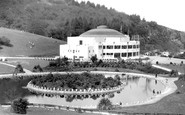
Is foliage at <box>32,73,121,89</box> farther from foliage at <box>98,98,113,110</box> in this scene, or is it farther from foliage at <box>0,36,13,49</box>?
foliage at <box>0,36,13,49</box>

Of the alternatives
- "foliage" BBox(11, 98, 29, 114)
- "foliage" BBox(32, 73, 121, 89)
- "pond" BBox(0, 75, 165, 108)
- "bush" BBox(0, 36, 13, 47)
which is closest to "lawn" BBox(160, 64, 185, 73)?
"pond" BBox(0, 75, 165, 108)

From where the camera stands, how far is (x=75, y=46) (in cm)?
10006

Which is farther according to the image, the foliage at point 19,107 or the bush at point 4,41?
the bush at point 4,41

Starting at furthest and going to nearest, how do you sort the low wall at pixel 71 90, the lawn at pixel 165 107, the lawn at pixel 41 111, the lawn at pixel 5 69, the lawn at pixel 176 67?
1. the lawn at pixel 176 67
2. the lawn at pixel 5 69
3. the low wall at pixel 71 90
4. the lawn at pixel 165 107
5. the lawn at pixel 41 111

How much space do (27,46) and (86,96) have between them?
65.6 metres

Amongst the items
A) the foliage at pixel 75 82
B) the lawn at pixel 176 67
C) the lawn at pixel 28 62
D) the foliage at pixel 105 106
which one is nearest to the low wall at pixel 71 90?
the foliage at pixel 75 82

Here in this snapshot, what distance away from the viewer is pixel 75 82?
58.3m

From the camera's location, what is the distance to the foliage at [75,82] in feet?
188

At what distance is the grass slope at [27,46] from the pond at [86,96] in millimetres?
41492

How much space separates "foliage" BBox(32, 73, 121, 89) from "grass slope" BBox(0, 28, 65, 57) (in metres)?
42.2

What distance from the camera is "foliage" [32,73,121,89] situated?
57.3 m

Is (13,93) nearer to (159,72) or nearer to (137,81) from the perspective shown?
(137,81)

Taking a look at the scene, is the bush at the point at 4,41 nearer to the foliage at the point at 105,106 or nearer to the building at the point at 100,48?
the building at the point at 100,48

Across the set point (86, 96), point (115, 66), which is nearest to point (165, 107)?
point (86, 96)
